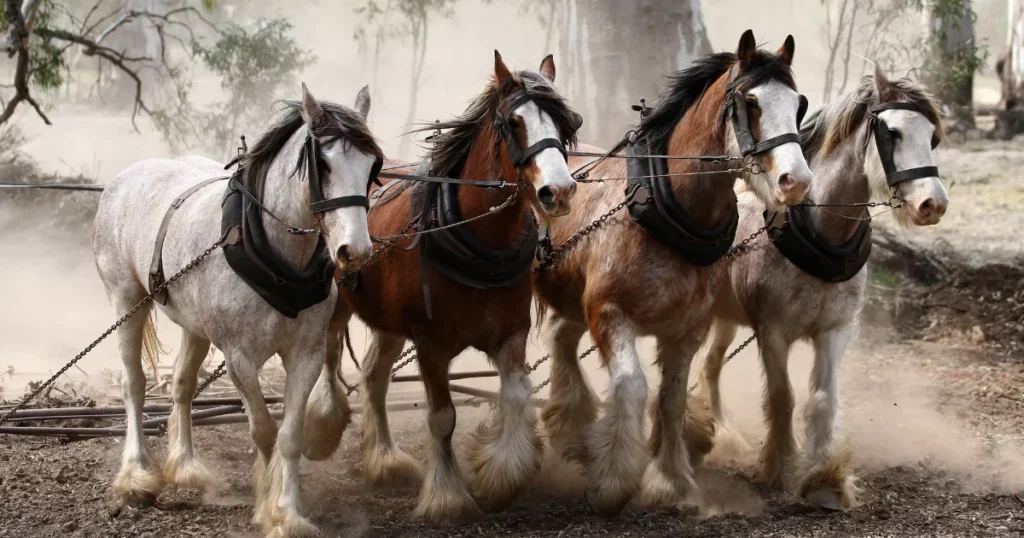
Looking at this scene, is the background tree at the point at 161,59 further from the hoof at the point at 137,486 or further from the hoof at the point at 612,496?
the hoof at the point at 612,496

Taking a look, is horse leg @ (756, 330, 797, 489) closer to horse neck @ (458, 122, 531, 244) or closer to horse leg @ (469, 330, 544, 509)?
horse leg @ (469, 330, 544, 509)

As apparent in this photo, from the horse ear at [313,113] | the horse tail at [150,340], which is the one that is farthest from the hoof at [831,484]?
the horse tail at [150,340]

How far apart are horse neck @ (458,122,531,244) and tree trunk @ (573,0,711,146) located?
923cm

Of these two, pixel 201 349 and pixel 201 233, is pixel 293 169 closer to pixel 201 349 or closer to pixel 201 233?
pixel 201 233

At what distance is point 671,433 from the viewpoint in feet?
17.7

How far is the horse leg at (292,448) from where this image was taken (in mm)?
4609

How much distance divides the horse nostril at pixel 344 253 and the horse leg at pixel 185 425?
5.78 feet

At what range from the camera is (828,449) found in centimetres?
538

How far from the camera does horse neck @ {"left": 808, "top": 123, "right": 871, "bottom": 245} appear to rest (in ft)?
17.8

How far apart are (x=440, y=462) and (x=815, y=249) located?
2.16 m

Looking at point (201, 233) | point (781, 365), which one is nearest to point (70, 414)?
point (201, 233)

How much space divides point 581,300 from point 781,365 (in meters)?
1.11

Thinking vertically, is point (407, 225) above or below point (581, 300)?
above

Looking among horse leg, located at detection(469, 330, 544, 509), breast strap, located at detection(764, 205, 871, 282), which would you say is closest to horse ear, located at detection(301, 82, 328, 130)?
horse leg, located at detection(469, 330, 544, 509)
